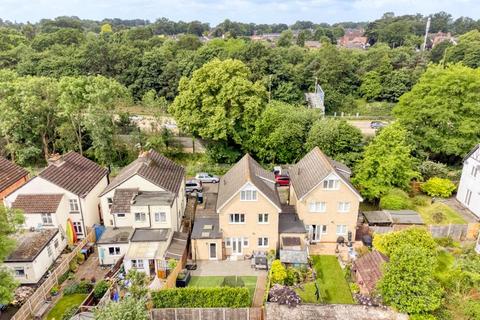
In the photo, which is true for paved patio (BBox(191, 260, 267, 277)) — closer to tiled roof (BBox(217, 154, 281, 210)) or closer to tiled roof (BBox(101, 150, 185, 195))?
tiled roof (BBox(217, 154, 281, 210))

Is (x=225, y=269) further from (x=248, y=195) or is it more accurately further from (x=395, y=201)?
(x=395, y=201)

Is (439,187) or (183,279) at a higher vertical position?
(439,187)

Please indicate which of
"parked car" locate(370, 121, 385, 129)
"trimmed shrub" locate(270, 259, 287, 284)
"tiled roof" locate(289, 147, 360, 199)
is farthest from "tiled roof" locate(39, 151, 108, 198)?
"parked car" locate(370, 121, 385, 129)

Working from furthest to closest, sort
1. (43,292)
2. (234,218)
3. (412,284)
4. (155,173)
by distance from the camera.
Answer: (155,173), (234,218), (43,292), (412,284)

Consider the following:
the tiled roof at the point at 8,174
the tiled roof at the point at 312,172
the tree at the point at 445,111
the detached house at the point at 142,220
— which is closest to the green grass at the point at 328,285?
the tiled roof at the point at 312,172

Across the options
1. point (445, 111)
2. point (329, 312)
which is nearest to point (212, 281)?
point (329, 312)

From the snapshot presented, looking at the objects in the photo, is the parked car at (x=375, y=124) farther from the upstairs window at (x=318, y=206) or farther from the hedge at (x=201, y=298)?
the hedge at (x=201, y=298)
